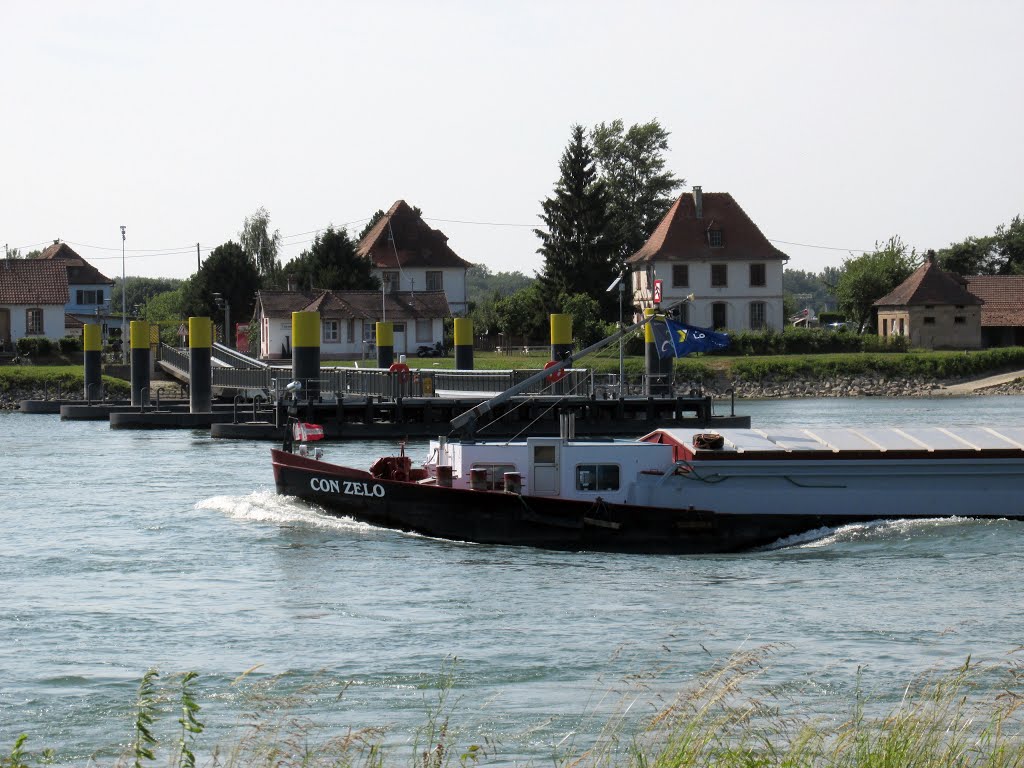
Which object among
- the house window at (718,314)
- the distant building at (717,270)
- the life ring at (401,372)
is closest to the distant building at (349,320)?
the distant building at (717,270)

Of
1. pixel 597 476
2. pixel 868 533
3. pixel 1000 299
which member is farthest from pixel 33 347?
pixel 868 533

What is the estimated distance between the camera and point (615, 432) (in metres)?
55.6

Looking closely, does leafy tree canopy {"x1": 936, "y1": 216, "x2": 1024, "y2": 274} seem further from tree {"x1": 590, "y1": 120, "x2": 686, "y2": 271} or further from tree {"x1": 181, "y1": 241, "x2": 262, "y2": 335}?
tree {"x1": 181, "y1": 241, "x2": 262, "y2": 335}

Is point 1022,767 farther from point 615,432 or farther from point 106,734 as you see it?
point 615,432

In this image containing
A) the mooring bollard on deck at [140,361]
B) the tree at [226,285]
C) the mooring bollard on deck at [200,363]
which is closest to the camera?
the mooring bollard on deck at [200,363]

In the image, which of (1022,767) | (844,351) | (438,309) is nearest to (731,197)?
(844,351)

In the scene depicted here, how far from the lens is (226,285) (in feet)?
371

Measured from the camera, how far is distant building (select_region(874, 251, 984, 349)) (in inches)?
3787

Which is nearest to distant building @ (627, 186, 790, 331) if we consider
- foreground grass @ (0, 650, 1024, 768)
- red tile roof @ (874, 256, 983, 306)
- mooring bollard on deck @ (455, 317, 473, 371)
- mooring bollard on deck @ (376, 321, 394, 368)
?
red tile roof @ (874, 256, 983, 306)

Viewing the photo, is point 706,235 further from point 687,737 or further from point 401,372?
point 687,737

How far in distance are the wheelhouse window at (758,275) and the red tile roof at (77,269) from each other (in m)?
65.6

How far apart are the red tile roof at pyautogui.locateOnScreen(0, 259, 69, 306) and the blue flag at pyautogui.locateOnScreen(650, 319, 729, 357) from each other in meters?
70.9

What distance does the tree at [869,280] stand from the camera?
116062 mm

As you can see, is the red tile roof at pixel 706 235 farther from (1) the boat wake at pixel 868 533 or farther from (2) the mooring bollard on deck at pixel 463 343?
(1) the boat wake at pixel 868 533
